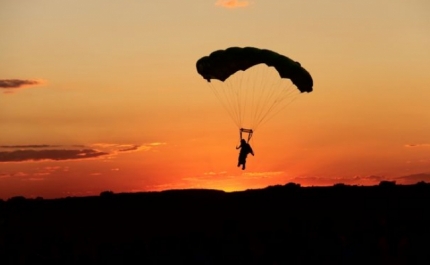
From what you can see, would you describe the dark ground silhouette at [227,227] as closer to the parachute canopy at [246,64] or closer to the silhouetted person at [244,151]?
the silhouetted person at [244,151]

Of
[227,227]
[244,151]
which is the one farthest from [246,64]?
[227,227]

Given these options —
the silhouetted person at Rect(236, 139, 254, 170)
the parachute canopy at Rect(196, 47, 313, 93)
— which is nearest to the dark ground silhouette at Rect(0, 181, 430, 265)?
the silhouetted person at Rect(236, 139, 254, 170)

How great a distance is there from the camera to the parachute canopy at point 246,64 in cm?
3738

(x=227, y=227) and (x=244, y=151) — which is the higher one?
(x=244, y=151)

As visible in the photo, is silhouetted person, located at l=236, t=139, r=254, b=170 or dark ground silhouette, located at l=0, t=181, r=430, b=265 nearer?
dark ground silhouette, located at l=0, t=181, r=430, b=265

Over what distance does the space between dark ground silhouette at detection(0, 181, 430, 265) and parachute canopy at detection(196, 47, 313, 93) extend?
642 cm

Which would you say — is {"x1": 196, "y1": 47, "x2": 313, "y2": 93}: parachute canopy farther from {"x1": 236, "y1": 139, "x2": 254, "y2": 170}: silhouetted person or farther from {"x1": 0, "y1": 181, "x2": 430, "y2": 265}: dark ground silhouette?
{"x1": 0, "y1": 181, "x2": 430, "y2": 265}: dark ground silhouette

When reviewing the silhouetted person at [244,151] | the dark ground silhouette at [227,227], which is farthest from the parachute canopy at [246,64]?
the dark ground silhouette at [227,227]

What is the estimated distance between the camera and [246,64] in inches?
1519

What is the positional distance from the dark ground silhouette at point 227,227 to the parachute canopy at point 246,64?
642 cm

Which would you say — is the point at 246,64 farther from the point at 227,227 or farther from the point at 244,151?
the point at 227,227

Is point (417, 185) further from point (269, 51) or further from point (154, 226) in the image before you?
point (269, 51)

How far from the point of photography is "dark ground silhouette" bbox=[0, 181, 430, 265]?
29.6 metres

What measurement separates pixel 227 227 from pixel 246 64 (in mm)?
8734
